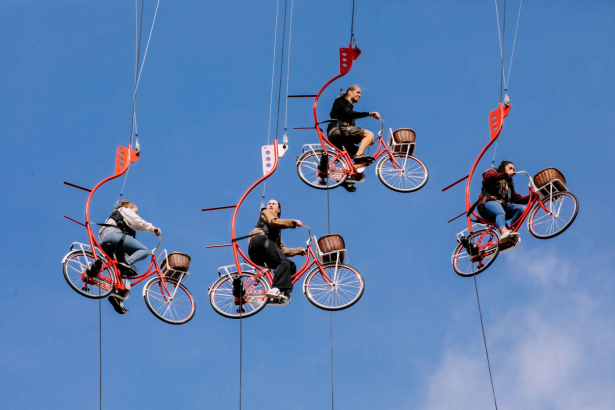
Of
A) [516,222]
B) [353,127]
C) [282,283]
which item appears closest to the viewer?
[282,283]

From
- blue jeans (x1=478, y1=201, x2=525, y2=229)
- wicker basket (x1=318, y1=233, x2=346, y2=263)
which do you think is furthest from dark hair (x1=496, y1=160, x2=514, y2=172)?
wicker basket (x1=318, y1=233, x2=346, y2=263)

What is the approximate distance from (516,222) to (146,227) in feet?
20.2

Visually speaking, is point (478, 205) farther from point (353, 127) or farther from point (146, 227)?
point (146, 227)

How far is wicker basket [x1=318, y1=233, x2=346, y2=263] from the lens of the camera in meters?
15.8

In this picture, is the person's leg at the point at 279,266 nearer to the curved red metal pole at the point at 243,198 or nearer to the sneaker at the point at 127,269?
the curved red metal pole at the point at 243,198

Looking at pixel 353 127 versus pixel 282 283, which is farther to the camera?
pixel 353 127

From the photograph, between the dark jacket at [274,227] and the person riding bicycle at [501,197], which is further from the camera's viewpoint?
the person riding bicycle at [501,197]

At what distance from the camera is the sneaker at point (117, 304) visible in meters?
16.4

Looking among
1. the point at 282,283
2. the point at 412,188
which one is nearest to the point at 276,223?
the point at 282,283

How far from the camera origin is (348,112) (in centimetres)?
1772

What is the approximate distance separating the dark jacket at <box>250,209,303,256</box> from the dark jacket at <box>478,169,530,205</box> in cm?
335

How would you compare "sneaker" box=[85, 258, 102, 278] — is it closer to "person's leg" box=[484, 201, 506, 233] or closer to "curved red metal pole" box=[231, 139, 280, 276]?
"curved red metal pole" box=[231, 139, 280, 276]

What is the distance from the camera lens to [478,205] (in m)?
16.8

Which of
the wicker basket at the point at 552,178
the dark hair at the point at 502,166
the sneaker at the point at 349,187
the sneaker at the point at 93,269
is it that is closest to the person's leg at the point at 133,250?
the sneaker at the point at 93,269
